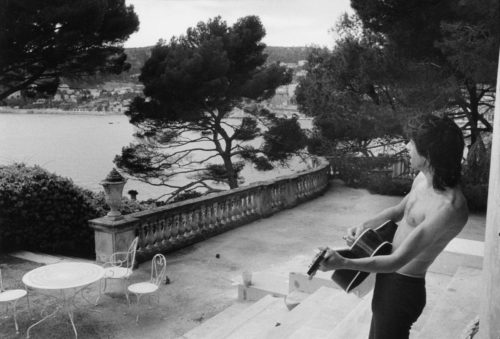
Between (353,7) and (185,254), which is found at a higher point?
(353,7)

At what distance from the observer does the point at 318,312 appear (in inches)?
181

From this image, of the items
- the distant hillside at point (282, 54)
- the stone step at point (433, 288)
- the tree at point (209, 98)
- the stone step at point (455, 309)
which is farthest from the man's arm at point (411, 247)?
the distant hillside at point (282, 54)

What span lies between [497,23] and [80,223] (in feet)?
27.6

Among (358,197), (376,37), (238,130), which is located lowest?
(358,197)

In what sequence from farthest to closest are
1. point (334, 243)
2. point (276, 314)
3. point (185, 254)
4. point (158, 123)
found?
point (158, 123)
point (334, 243)
point (185, 254)
point (276, 314)

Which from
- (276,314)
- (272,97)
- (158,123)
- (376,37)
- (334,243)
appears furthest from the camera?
(272,97)

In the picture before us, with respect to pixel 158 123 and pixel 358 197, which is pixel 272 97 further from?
pixel 358 197

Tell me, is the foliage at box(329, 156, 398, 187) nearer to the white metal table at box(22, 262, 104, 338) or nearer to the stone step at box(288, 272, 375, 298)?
the stone step at box(288, 272, 375, 298)

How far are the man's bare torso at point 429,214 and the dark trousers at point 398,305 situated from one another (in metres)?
0.05

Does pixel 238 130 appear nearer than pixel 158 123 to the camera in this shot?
No

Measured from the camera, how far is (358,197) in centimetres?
1467

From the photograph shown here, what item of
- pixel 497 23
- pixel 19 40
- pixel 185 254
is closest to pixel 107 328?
pixel 185 254

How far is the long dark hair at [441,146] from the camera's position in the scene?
7.20ft

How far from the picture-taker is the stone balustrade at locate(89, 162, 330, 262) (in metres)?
7.60
